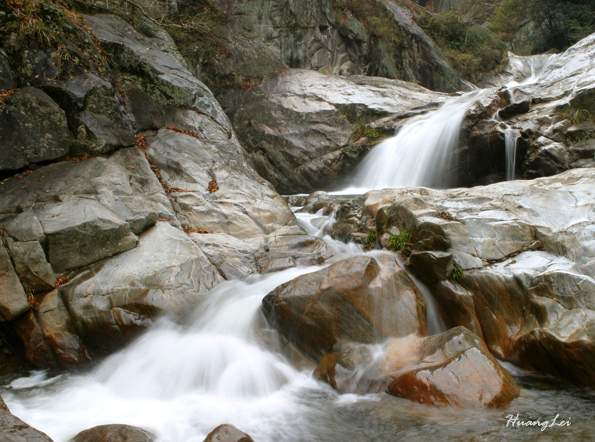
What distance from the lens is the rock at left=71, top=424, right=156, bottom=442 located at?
324cm

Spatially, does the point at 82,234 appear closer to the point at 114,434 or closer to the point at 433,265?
the point at 114,434

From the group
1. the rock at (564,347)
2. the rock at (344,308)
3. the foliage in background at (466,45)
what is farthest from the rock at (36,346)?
the foliage in background at (466,45)

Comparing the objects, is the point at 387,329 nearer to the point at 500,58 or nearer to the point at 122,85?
the point at 122,85

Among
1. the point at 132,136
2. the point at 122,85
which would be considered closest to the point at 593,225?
the point at 132,136

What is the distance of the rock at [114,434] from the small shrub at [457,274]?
422 cm

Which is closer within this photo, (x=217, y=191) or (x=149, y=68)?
(x=217, y=191)

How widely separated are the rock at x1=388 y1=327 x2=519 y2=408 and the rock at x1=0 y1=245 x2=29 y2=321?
15.8ft

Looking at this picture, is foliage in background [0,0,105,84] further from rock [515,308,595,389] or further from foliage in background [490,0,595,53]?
foliage in background [490,0,595,53]

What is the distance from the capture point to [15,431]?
111 inches

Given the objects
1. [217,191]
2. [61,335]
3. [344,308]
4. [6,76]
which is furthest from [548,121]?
[6,76]

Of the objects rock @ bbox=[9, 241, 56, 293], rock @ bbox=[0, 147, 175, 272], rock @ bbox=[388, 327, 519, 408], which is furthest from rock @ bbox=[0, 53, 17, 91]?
rock @ bbox=[388, 327, 519, 408]

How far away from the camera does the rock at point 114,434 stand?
10.6 feet

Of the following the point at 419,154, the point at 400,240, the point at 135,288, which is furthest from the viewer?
the point at 419,154

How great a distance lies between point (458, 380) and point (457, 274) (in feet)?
6.03
